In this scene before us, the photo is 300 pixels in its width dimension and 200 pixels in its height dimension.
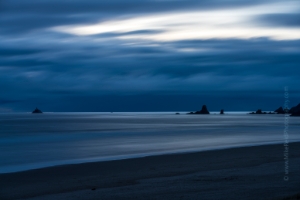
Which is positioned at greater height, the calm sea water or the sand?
the sand

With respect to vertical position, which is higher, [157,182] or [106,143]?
[157,182]

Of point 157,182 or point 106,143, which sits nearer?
point 157,182

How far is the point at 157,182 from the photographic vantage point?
13.4m

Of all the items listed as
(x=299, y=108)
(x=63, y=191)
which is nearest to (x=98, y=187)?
(x=63, y=191)

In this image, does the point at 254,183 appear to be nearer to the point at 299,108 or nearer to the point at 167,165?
the point at 167,165

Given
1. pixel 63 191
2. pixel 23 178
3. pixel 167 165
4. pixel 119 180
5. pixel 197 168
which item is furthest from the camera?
pixel 167 165

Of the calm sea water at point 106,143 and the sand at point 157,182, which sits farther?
the calm sea water at point 106,143

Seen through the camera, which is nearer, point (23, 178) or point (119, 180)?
point (119, 180)

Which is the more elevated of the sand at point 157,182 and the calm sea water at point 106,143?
the sand at point 157,182

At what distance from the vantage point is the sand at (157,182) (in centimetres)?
1119

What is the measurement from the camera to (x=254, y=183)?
12578 millimetres

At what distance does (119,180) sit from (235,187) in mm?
4477

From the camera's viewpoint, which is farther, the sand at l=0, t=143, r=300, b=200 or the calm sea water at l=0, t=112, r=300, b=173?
the calm sea water at l=0, t=112, r=300, b=173

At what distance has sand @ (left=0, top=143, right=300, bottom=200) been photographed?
36.7 feet
